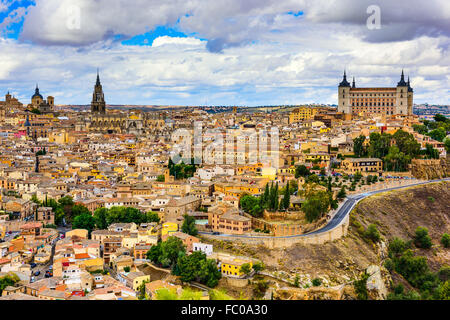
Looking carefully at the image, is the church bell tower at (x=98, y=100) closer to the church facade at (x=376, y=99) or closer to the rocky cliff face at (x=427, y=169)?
the church facade at (x=376, y=99)

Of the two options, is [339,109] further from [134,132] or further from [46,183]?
[46,183]

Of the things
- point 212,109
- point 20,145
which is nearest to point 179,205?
point 20,145

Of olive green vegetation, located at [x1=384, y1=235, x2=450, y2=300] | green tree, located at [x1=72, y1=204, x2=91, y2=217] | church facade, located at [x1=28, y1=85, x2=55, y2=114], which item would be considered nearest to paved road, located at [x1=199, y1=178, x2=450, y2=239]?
olive green vegetation, located at [x1=384, y1=235, x2=450, y2=300]

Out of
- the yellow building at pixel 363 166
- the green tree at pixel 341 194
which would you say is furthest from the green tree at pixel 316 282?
the yellow building at pixel 363 166

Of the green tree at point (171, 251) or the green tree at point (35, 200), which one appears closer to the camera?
the green tree at point (171, 251)

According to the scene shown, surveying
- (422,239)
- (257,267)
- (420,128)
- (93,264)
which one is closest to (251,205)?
(257,267)

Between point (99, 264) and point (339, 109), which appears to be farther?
point (339, 109)
